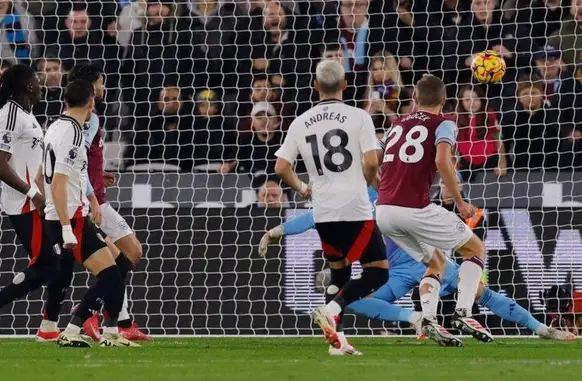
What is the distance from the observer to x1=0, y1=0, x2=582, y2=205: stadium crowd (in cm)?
1376

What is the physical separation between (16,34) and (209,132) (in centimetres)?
250

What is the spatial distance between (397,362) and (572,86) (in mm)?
6688

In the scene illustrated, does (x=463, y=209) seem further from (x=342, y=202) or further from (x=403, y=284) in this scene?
(x=403, y=284)

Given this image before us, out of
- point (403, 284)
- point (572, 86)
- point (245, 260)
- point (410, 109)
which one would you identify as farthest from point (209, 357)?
point (572, 86)

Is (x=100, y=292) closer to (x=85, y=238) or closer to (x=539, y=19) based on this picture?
(x=85, y=238)

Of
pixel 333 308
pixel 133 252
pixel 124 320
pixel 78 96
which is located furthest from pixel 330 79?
pixel 124 320

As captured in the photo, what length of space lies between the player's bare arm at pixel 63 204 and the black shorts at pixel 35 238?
21.6 inches

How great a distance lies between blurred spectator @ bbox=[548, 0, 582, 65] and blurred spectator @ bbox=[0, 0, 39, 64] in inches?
212

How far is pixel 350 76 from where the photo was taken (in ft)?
47.7

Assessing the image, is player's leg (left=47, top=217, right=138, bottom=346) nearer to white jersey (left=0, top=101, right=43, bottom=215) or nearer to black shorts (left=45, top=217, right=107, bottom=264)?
black shorts (left=45, top=217, right=107, bottom=264)

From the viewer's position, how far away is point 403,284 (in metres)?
11.1

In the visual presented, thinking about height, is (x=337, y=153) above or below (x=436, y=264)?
above

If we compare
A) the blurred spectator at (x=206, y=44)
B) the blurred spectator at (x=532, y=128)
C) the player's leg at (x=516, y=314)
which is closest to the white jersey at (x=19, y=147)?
the player's leg at (x=516, y=314)

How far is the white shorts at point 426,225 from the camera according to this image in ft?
31.7
